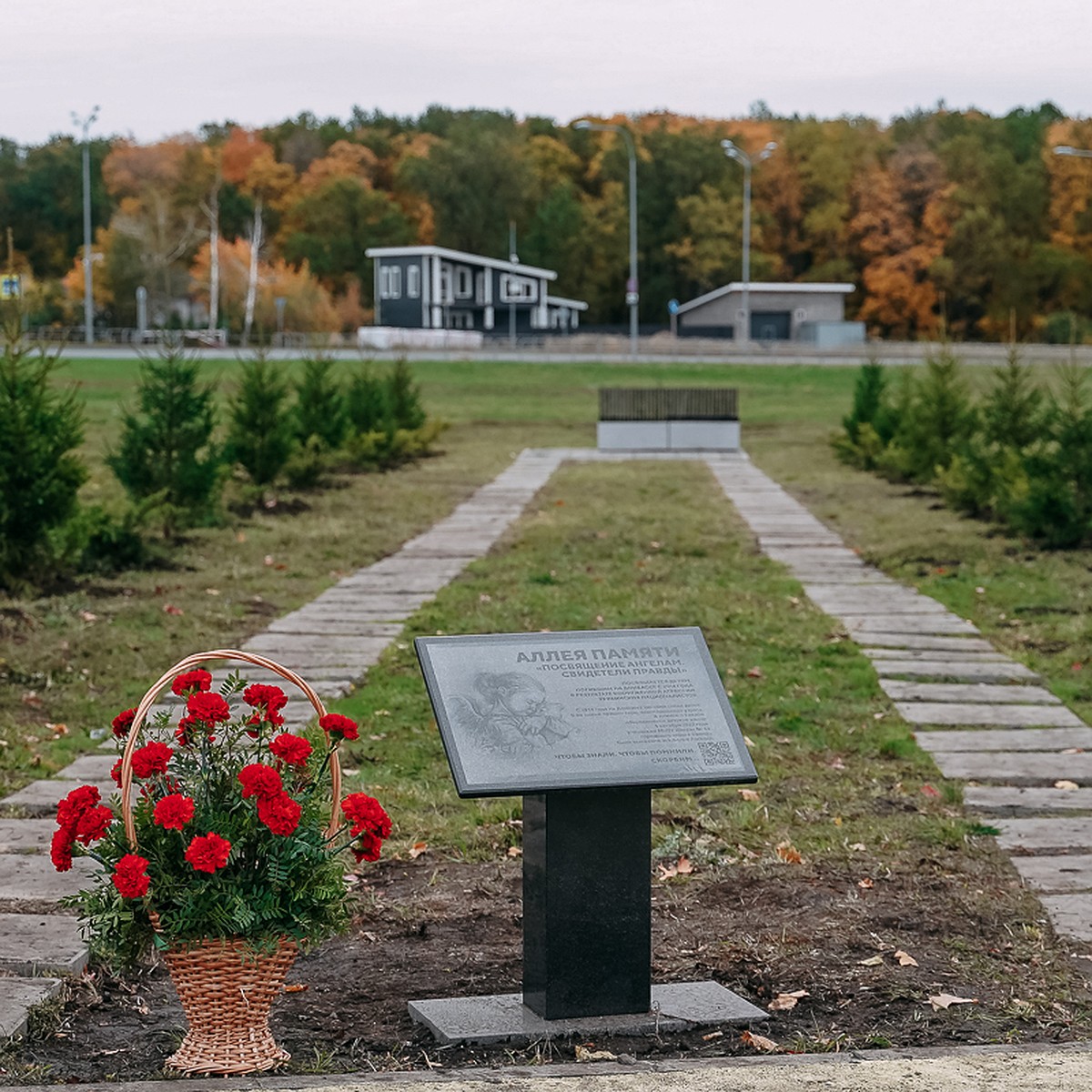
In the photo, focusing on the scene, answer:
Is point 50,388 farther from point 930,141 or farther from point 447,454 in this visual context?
point 930,141

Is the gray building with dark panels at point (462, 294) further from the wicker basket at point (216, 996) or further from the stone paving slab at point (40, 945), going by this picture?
the wicker basket at point (216, 996)

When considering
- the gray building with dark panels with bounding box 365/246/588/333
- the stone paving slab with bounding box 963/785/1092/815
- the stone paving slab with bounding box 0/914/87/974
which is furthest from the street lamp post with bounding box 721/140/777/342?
the stone paving slab with bounding box 0/914/87/974

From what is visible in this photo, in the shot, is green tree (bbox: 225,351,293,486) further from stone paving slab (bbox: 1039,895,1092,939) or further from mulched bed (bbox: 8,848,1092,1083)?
stone paving slab (bbox: 1039,895,1092,939)

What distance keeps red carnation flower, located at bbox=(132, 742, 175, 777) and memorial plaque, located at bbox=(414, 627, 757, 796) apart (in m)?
0.68

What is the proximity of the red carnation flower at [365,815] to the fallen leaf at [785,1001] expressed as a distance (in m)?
1.15

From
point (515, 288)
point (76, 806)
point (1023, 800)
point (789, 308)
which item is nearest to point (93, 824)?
point (76, 806)

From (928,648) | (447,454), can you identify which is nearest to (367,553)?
(928,648)

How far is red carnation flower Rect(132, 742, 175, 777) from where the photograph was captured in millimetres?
3713

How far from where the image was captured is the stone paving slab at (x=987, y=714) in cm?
748

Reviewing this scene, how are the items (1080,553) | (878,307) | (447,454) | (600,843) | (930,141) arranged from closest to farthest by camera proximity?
1. (600,843)
2. (1080,553)
3. (447,454)
4. (878,307)
5. (930,141)

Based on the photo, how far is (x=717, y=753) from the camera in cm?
407

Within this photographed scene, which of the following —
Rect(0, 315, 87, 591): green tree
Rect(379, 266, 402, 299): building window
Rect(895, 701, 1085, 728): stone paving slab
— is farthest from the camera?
Rect(379, 266, 402, 299): building window

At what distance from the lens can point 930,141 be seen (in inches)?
3221

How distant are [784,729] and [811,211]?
75.0 m
